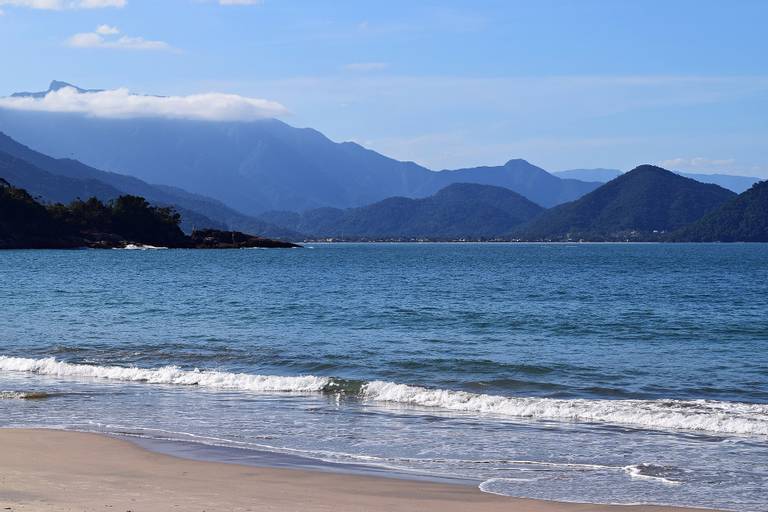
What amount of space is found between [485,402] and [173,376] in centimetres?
1001

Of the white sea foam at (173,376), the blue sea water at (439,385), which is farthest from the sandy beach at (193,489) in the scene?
the white sea foam at (173,376)

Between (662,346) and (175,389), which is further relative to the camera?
(662,346)

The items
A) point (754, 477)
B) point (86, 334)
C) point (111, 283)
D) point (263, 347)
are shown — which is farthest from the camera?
point (111, 283)

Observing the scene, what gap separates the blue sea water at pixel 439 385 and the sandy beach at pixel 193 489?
1.12 metres

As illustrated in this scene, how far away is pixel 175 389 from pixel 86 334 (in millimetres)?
14760

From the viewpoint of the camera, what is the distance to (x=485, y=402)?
73.3ft

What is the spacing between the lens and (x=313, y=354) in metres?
31.8

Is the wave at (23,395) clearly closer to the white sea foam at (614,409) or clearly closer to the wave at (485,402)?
the wave at (485,402)

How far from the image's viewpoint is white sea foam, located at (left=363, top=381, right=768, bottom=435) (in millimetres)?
19516

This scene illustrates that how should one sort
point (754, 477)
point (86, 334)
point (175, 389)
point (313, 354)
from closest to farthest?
point (754, 477)
point (175, 389)
point (313, 354)
point (86, 334)

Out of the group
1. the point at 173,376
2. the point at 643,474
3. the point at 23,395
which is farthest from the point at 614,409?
the point at 23,395

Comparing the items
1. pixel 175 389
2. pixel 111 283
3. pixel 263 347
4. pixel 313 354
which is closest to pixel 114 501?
pixel 175 389

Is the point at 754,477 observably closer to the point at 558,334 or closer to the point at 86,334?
the point at 558,334

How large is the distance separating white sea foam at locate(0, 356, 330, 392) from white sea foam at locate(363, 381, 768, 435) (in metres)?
2.59
